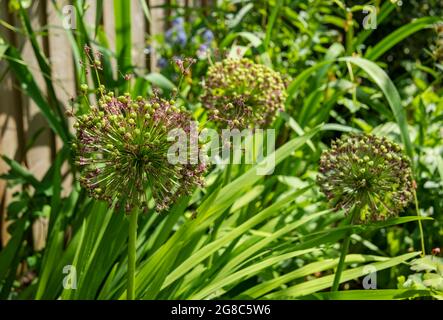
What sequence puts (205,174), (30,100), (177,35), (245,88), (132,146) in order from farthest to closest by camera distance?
1. (177,35)
2. (30,100)
3. (245,88)
4. (205,174)
5. (132,146)

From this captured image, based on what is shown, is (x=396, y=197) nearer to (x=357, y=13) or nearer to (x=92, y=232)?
(x=92, y=232)

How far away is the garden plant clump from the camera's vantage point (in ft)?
3.68

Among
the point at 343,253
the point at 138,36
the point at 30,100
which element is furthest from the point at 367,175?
the point at 138,36

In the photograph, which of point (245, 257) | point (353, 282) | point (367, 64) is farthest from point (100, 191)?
point (353, 282)

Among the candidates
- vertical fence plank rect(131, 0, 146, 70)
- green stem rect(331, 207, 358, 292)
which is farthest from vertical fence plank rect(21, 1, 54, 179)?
green stem rect(331, 207, 358, 292)

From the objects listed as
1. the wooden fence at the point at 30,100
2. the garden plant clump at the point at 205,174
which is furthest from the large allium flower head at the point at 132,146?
the wooden fence at the point at 30,100

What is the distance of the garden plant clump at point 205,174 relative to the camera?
3.68ft

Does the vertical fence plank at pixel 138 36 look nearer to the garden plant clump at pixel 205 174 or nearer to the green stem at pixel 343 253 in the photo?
the garden plant clump at pixel 205 174

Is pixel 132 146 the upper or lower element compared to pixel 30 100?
lower

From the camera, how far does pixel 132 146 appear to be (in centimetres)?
109

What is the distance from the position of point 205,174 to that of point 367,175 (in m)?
0.34

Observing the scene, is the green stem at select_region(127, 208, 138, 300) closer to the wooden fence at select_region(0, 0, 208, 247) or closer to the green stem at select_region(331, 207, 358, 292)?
the green stem at select_region(331, 207, 358, 292)

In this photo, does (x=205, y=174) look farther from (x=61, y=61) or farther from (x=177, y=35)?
(x=177, y=35)
